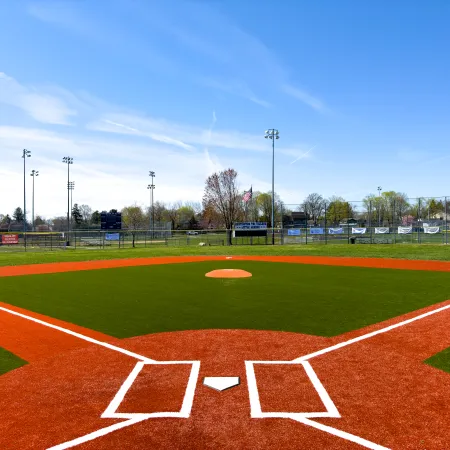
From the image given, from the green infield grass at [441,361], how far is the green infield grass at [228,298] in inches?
62.0

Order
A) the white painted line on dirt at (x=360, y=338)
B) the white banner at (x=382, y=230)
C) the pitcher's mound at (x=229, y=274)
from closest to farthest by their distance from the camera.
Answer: the white painted line on dirt at (x=360, y=338) → the pitcher's mound at (x=229, y=274) → the white banner at (x=382, y=230)

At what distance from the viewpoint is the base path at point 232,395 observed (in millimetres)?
3275

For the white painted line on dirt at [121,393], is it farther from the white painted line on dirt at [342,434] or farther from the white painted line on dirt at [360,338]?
the white painted line on dirt at [360,338]

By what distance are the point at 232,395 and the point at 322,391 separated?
102cm

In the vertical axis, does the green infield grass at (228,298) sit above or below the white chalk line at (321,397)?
below

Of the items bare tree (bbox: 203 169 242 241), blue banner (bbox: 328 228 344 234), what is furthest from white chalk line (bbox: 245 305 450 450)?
bare tree (bbox: 203 169 242 241)

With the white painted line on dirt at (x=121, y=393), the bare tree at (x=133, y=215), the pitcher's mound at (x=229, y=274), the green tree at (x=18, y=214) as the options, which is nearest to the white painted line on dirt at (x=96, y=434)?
the white painted line on dirt at (x=121, y=393)

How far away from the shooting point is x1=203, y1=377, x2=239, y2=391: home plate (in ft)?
14.0

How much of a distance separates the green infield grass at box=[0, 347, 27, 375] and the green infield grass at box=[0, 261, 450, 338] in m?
1.59

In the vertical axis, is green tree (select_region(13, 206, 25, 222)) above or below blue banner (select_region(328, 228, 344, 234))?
above

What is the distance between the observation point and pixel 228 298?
965 centimetres

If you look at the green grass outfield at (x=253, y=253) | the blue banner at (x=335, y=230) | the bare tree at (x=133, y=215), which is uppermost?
the bare tree at (x=133, y=215)

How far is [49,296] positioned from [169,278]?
4.29 metres

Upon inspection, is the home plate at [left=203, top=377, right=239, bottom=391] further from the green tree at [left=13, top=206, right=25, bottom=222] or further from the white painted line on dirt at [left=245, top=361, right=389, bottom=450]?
the green tree at [left=13, top=206, right=25, bottom=222]
